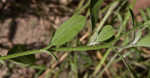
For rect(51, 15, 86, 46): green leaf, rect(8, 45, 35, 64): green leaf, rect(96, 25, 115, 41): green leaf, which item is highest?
rect(51, 15, 86, 46): green leaf

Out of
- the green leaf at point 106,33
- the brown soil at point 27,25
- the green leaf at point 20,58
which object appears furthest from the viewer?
the brown soil at point 27,25

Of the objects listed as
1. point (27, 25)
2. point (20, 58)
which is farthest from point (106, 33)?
point (27, 25)

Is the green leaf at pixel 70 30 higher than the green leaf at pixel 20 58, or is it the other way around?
the green leaf at pixel 70 30

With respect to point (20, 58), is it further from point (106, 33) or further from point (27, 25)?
point (27, 25)

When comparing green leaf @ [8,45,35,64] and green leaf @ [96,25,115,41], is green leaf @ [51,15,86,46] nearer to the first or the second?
green leaf @ [96,25,115,41]

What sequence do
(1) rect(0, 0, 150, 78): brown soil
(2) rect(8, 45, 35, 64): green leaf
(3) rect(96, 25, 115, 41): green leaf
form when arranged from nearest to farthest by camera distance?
(3) rect(96, 25, 115, 41): green leaf → (2) rect(8, 45, 35, 64): green leaf → (1) rect(0, 0, 150, 78): brown soil

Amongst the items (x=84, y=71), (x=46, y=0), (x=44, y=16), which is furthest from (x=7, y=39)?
(x=84, y=71)

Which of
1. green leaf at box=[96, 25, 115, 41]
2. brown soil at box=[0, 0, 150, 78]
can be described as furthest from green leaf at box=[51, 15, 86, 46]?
brown soil at box=[0, 0, 150, 78]

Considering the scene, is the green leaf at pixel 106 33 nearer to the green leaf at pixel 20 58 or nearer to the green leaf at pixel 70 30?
the green leaf at pixel 70 30

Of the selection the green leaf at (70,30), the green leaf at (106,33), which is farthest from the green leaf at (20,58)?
the green leaf at (106,33)
